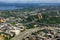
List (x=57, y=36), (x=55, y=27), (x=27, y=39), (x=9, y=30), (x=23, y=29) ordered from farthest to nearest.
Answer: (x=55, y=27), (x=23, y=29), (x=9, y=30), (x=57, y=36), (x=27, y=39)

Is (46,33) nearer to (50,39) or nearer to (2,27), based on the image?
(50,39)

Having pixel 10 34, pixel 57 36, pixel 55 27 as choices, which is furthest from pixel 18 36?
pixel 55 27

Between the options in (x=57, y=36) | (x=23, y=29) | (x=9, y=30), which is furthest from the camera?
(x=23, y=29)

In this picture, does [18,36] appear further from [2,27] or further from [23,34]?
[2,27]

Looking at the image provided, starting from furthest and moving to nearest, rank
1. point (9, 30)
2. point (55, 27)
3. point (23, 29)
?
point (55, 27)
point (23, 29)
point (9, 30)

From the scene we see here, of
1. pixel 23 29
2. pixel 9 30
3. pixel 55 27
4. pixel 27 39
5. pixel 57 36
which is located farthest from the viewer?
pixel 55 27

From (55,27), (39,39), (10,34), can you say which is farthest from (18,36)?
(55,27)

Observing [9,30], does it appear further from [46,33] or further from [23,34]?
[46,33]

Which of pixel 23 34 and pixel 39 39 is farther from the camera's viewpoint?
pixel 23 34

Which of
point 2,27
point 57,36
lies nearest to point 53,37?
point 57,36
